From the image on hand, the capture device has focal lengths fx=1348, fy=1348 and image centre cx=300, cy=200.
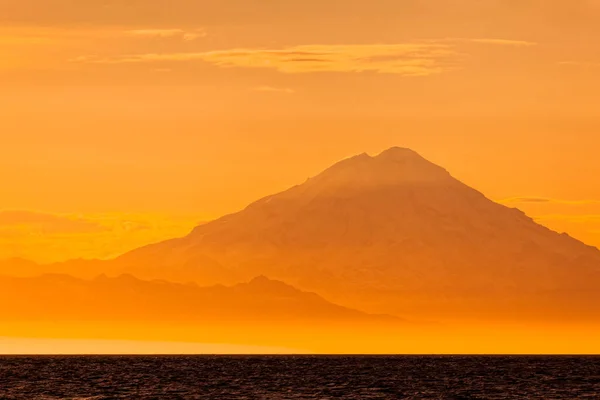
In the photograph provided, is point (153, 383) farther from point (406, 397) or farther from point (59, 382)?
point (406, 397)

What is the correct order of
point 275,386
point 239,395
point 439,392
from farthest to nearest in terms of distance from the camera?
point 275,386
point 439,392
point 239,395

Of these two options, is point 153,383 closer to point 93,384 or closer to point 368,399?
point 93,384

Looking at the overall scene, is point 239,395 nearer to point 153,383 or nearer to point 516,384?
point 153,383

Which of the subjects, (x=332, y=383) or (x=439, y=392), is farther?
(x=332, y=383)

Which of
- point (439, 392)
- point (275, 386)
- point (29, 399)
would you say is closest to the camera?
point (29, 399)

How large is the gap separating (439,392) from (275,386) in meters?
25.8

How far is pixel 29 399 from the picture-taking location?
150m

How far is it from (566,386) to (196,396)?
56458mm

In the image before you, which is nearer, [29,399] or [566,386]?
[29,399]

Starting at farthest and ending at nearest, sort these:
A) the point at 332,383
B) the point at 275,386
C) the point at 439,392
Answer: the point at 332,383 → the point at 275,386 → the point at 439,392

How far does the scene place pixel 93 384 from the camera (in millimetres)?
191125

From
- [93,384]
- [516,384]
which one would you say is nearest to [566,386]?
[516,384]

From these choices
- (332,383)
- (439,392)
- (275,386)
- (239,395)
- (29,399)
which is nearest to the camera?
(29,399)

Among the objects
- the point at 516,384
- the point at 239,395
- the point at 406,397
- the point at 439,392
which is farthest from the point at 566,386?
the point at 239,395
